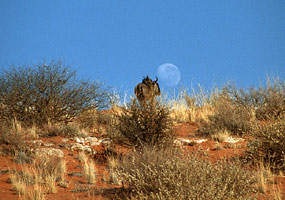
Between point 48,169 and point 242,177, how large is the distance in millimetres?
4189

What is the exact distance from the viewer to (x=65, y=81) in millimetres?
13766

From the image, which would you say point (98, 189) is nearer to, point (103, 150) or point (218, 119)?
point (103, 150)

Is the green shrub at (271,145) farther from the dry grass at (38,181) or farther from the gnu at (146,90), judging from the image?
the gnu at (146,90)

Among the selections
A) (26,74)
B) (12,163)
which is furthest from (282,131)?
(26,74)

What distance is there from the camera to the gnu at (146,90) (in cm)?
1276

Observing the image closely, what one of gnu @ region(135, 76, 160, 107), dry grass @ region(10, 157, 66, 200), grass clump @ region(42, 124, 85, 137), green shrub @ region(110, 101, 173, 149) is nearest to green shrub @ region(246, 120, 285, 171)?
green shrub @ region(110, 101, 173, 149)

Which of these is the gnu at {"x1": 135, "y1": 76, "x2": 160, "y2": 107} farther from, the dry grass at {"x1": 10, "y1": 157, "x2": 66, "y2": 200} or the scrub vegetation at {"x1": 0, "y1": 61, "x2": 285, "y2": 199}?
the dry grass at {"x1": 10, "y1": 157, "x2": 66, "y2": 200}

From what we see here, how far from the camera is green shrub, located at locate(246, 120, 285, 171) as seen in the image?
7055 mm

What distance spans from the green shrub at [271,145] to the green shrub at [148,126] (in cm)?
232

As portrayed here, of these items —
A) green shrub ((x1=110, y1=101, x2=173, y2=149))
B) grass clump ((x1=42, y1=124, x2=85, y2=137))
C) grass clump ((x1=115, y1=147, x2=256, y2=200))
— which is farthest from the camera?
grass clump ((x1=42, y1=124, x2=85, y2=137))

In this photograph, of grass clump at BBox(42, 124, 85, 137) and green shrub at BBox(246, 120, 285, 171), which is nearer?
green shrub at BBox(246, 120, 285, 171)

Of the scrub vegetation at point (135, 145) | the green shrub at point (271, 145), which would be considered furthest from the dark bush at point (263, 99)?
the green shrub at point (271, 145)

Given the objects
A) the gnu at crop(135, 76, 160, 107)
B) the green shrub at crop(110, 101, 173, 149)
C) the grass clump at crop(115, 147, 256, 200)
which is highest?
the gnu at crop(135, 76, 160, 107)

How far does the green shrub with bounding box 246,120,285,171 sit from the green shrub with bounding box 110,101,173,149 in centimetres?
232
